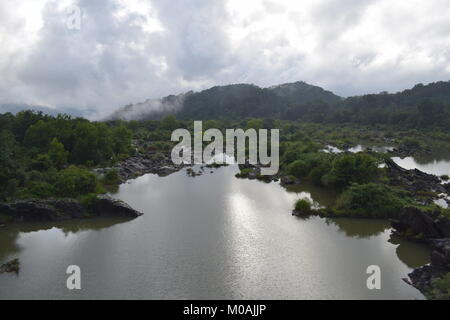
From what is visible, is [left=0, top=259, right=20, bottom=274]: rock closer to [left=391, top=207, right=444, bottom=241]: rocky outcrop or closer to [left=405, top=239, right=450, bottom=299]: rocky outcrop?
[left=405, top=239, right=450, bottom=299]: rocky outcrop

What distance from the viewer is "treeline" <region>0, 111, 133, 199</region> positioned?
36594 mm

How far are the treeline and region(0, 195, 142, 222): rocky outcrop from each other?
2.15 m

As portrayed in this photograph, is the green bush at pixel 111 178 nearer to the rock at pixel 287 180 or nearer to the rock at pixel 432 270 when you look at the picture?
the rock at pixel 287 180

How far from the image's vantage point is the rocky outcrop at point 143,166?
54.8 metres

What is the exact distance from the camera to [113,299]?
20.3 meters

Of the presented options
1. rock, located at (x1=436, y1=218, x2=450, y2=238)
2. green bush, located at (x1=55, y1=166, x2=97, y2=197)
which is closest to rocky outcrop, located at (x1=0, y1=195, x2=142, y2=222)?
green bush, located at (x1=55, y1=166, x2=97, y2=197)

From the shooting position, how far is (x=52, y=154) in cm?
5228

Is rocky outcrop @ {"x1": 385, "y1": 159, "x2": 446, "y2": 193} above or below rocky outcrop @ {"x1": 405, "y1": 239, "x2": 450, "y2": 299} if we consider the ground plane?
above

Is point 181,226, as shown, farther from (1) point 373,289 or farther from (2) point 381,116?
(2) point 381,116

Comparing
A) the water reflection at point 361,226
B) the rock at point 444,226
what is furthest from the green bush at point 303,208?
the rock at point 444,226

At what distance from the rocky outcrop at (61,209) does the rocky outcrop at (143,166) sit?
16729 mm

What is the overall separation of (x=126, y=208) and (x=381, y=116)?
397 feet

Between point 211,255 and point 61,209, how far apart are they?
16.6m

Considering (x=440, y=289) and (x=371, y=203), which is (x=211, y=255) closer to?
(x=440, y=289)
